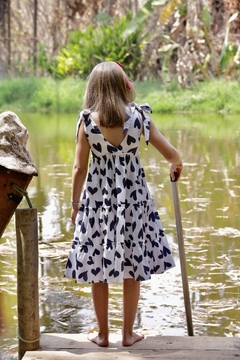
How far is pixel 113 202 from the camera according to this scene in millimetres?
3408

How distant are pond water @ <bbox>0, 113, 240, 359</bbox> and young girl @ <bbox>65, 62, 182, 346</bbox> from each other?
2.40 ft

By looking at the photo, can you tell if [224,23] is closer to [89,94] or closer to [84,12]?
[84,12]

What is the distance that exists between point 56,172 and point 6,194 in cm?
687

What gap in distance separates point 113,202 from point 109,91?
0.52 metres

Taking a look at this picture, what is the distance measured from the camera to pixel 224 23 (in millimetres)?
24297

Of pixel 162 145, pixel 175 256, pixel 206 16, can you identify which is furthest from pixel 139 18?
pixel 162 145

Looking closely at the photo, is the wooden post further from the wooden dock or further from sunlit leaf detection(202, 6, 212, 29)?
sunlit leaf detection(202, 6, 212, 29)

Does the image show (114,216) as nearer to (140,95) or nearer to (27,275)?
(27,275)

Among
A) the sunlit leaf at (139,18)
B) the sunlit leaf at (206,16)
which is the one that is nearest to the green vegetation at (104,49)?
the sunlit leaf at (139,18)

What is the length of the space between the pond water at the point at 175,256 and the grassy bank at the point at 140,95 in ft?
32.4

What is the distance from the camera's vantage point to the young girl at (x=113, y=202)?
337cm

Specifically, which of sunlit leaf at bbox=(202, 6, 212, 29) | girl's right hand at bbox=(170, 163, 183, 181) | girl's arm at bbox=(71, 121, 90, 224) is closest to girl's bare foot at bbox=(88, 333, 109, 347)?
girl's arm at bbox=(71, 121, 90, 224)

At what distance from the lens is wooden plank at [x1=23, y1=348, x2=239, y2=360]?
3.25 meters

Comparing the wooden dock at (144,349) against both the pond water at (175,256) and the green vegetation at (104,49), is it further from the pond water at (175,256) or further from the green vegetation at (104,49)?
the green vegetation at (104,49)
